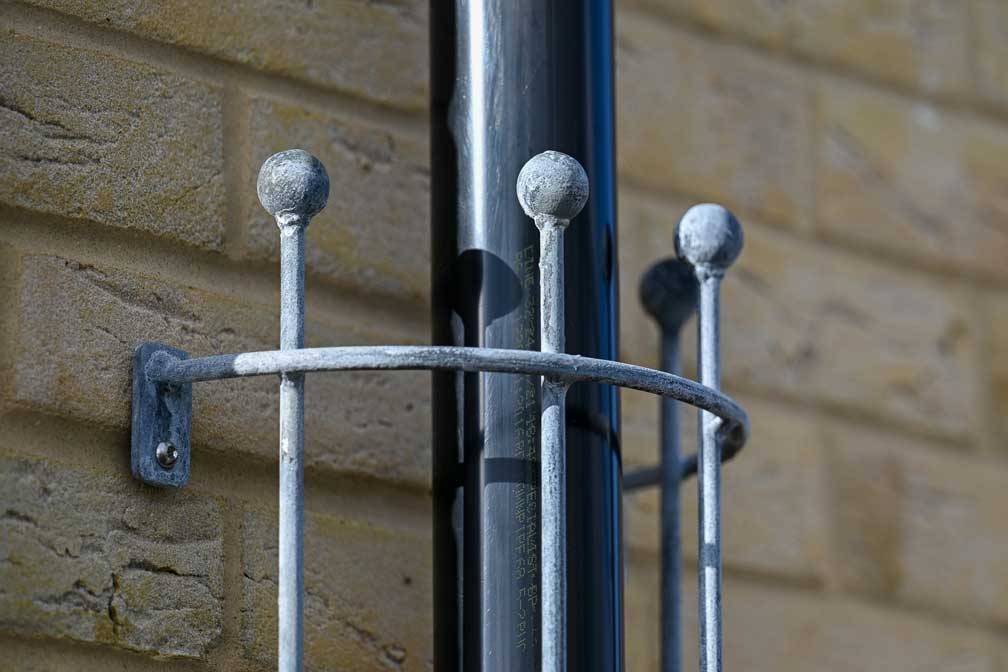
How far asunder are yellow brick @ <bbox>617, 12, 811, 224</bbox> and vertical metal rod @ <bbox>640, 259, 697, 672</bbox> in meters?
0.31

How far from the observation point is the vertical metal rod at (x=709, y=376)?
1127 mm

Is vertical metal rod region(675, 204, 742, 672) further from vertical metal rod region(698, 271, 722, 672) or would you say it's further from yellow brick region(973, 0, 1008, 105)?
yellow brick region(973, 0, 1008, 105)

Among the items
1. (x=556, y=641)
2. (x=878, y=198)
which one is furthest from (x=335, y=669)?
(x=878, y=198)

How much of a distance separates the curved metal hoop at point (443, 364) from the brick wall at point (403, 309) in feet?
0.37

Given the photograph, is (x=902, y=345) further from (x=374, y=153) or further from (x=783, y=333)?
(x=374, y=153)

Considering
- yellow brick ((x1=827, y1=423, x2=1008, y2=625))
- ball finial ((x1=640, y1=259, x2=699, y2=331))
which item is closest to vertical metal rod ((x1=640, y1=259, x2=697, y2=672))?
ball finial ((x1=640, y1=259, x2=699, y2=331))

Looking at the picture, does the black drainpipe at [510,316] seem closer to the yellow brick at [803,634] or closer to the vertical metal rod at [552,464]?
the vertical metal rod at [552,464]

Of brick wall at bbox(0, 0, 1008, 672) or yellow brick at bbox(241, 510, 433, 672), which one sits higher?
brick wall at bbox(0, 0, 1008, 672)

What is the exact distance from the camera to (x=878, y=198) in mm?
1817

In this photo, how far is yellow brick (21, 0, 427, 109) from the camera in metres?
1.25

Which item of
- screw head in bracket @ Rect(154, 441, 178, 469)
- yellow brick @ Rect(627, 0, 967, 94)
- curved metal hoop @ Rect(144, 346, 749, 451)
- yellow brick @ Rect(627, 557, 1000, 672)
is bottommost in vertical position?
yellow brick @ Rect(627, 557, 1000, 672)

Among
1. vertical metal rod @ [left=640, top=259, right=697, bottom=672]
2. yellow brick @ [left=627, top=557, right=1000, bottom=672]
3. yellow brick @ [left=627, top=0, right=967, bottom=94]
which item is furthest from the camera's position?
yellow brick @ [left=627, top=0, right=967, bottom=94]

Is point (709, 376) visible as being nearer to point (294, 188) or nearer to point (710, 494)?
point (710, 494)

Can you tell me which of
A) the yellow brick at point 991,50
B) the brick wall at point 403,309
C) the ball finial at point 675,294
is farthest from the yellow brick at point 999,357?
the ball finial at point 675,294
